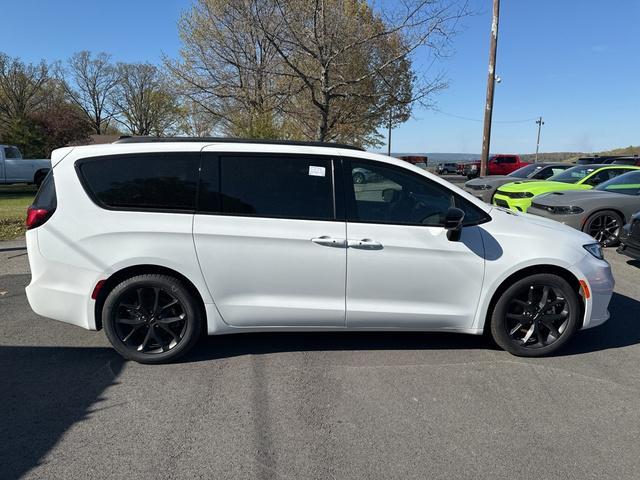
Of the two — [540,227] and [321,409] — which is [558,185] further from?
[321,409]

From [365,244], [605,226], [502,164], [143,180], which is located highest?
[502,164]

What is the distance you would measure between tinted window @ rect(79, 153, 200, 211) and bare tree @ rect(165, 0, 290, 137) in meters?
11.3

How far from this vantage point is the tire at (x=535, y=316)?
3715 mm

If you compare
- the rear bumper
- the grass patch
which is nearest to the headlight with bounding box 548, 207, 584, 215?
the rear bumper

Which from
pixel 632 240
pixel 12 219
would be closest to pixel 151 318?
pixel 632 240

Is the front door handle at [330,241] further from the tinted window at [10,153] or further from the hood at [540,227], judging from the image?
the tinted window at [10,153]

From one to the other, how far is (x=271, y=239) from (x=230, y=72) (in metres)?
15.0

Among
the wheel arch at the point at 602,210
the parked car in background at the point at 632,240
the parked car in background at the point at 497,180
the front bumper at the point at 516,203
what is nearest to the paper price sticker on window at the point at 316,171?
the parked car in background at the point at 632,240

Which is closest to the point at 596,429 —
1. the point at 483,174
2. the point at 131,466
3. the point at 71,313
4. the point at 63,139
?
the point at 131,466

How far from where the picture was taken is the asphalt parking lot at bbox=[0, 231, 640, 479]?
251cm

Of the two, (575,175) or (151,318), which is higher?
(575,175)

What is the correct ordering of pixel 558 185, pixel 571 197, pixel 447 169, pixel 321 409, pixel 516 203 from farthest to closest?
pixel 447 169, pixel 558 185, pixel 516 203, pixel 571 197, pixel 321 409

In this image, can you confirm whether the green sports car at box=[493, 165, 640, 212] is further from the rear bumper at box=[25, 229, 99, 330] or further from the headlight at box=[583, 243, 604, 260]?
the rear bumper at box=[25, 229, 99, 330]

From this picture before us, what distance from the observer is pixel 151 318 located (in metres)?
3.62
